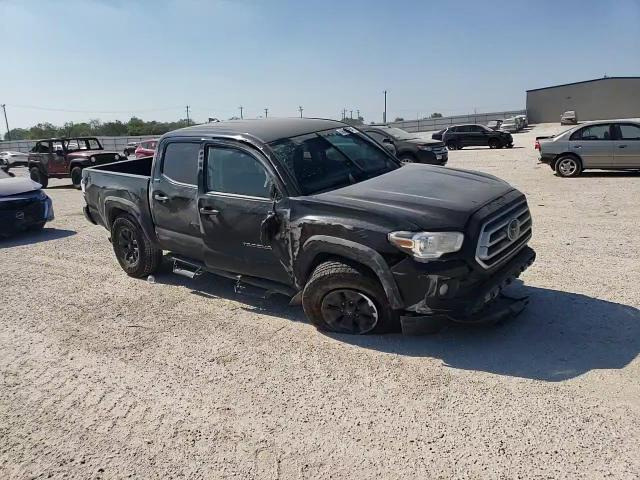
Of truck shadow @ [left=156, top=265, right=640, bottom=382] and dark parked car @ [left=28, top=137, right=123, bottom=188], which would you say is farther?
dark parked car @ [left=28, top=137, right=123, bottom=188]

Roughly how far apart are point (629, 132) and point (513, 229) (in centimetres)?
1079

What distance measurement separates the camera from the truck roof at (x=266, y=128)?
16.2 feet

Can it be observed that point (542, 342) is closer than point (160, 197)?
Yes

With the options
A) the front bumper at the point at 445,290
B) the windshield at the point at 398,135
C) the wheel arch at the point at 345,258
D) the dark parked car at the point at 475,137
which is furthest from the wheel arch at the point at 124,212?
the dark parked car at the point at 475,137

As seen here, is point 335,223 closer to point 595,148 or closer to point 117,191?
point 117,191

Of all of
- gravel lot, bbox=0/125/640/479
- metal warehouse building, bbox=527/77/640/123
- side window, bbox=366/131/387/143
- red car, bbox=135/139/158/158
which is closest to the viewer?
gravel lot, bbox=0/125/640/479

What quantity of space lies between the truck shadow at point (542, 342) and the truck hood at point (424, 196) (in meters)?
1.05

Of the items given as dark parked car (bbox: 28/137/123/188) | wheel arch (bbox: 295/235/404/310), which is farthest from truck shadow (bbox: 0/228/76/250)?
dark parked car (bbox: 28/137/123/188)

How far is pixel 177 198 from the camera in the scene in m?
5.40

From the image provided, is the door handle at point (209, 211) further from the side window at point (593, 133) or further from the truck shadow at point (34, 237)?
the side window at point (593, 133)

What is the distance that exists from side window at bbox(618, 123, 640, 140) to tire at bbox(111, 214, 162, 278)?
11.9 meters

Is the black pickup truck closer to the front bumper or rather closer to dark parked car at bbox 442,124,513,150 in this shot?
the front bumper

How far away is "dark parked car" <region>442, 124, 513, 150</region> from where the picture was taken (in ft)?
91.6

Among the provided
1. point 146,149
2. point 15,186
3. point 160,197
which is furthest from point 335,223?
point 146,149
